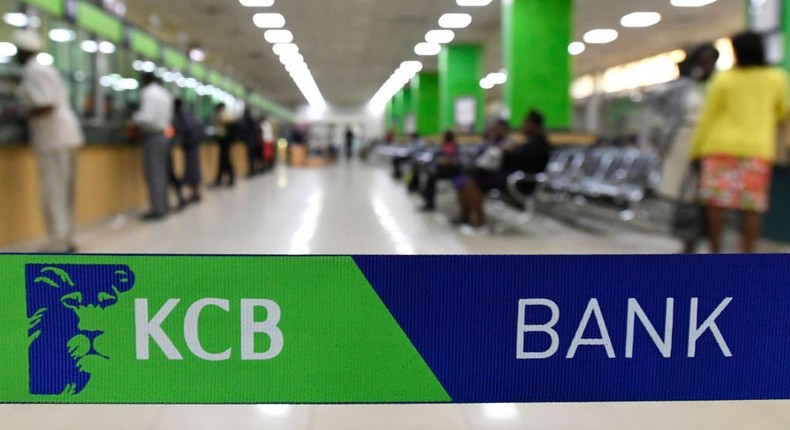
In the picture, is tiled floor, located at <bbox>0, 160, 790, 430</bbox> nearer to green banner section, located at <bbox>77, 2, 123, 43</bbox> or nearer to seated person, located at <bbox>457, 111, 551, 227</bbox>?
seated person, located at <bbox>457, 111, 551, 227</bbox>

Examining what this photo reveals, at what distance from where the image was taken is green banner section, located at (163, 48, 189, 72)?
11.0 m

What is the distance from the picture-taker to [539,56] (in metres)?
11.3

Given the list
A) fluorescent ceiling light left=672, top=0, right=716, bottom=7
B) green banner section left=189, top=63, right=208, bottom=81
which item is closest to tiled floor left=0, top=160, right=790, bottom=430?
green banner section left=189, top=63, right=208, bottom=81

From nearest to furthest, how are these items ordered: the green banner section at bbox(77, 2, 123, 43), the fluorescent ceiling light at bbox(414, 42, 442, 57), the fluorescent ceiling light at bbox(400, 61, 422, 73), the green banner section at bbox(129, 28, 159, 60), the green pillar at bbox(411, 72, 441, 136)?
the green banner section at bbox(77, 2, 123, 43) < the green banner section at bbox(129, 28, 159, 60) < the fluorescent ceiling light at bbox(414, 42, 442, 57) < the fluorescent ceiling light at bbox(400, 61, 422, 73) < the green pillar at bbox(411, 72, 441, 136)

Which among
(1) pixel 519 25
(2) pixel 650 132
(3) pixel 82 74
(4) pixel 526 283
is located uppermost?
(1) pixel 519 25

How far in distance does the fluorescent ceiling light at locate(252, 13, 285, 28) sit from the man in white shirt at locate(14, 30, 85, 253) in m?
8.93

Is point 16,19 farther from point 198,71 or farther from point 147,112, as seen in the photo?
point 198,71

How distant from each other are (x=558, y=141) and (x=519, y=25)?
2622mm

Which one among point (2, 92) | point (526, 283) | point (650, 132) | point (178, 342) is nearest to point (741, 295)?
point (526, 283)

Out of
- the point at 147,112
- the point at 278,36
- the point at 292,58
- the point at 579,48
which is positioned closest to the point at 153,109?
the point at 147,112

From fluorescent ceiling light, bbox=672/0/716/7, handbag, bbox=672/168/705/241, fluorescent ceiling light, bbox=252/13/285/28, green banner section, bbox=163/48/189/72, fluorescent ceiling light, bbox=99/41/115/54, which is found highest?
fluorescent ceiling light, bbox=672/0/716/7

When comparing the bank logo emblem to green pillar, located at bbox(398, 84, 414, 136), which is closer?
the bank logo emblem

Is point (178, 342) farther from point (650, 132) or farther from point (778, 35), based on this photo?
point (778, 35)

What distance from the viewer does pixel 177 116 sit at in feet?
Result: 30.4
